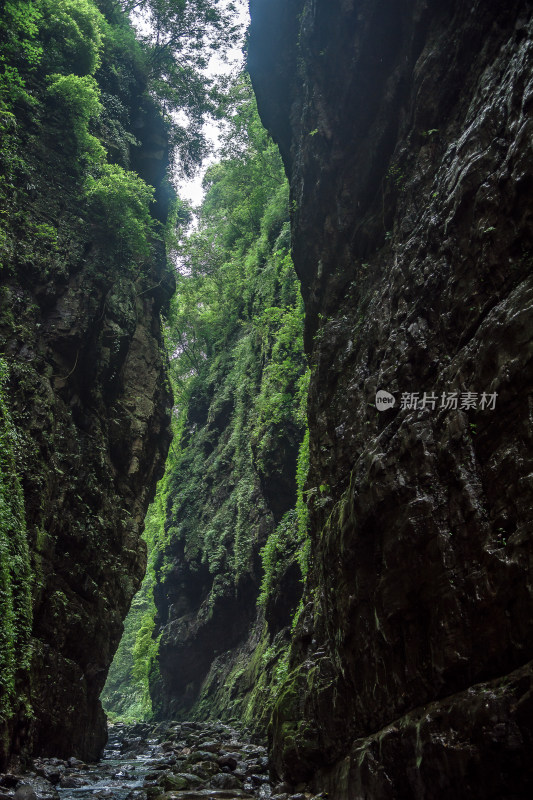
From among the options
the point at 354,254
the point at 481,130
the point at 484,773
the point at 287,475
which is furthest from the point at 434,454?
the point at 287,475

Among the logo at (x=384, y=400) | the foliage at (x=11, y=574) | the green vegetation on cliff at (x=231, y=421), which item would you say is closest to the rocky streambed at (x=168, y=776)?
the foliage at (x=11, y=574)

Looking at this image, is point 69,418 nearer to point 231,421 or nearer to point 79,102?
point 79,102

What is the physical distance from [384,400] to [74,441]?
915 centimetres

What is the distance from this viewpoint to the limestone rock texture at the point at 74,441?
1034 centimetres

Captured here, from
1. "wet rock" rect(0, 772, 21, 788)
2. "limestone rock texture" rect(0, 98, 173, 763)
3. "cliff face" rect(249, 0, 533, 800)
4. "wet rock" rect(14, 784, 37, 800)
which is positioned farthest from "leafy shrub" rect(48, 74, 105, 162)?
"wet rock" rect(14, 784, 37, 800)

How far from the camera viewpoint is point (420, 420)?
5340mm

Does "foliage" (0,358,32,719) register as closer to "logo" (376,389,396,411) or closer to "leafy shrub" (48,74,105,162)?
"logo" (376,389,396,411)

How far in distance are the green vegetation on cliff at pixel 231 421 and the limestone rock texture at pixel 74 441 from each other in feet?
14.0


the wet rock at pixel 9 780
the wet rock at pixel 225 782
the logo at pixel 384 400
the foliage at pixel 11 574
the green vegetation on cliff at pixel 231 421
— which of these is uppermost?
the green vegetation on cliff at pixel 231 421

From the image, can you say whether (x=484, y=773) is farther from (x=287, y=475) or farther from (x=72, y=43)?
(x=72, y=43)

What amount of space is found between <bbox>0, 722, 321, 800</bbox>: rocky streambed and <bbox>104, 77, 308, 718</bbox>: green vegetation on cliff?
145 inches

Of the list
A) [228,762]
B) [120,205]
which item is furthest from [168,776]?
[120,205]

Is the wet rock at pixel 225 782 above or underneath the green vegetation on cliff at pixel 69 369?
underneath

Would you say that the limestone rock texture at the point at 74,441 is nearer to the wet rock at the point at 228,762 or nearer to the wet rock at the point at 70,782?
the wet rock at the point at 70,782
